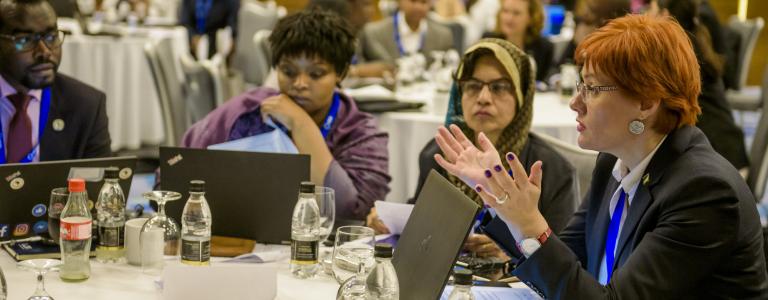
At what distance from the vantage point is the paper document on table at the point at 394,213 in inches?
90.7

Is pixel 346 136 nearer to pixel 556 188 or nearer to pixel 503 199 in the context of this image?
pixel 556 188

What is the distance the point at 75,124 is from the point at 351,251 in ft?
4.23

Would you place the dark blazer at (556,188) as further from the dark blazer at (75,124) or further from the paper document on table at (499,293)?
the dark blazer at (75,124)

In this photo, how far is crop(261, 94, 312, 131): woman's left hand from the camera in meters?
3.06

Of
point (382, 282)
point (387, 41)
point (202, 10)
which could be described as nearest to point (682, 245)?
point (382, 282)

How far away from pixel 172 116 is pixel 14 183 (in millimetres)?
2790

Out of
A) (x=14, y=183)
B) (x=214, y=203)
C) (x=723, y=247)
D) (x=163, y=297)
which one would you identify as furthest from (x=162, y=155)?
(x=723, y=247)

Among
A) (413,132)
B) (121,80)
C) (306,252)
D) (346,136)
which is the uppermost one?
(346,136)

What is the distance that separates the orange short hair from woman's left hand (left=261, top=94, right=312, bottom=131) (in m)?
1.30

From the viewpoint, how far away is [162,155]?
7.89 feet

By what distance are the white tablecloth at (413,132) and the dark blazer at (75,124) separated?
1.74 meters

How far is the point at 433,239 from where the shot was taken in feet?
5.77

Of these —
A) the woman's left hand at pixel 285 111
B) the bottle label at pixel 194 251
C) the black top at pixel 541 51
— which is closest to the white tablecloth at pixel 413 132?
the woman's left hand at pixel 285 111

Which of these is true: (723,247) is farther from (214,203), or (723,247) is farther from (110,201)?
(110,201)
